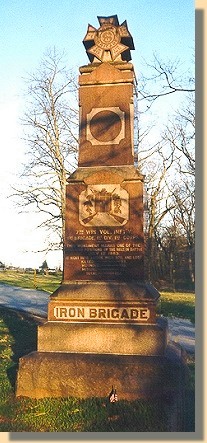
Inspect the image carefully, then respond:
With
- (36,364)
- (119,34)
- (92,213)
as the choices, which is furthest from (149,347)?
(119,34)

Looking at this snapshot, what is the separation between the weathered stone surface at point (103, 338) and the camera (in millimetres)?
7207

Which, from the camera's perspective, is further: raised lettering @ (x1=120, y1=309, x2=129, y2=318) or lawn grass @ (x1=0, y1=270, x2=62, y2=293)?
lawn grass @ (x1=0, y1=270, x2=62, y2=293)

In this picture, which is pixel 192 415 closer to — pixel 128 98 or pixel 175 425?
pixel 175 425

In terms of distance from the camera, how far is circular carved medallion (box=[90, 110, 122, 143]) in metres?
8.23

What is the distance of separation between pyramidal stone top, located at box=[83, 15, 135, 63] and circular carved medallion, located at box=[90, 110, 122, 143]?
1022 mm

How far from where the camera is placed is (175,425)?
21.0 ft

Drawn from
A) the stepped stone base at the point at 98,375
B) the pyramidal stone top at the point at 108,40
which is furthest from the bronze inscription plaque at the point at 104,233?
the pyramidal stone top at the point at 108,40

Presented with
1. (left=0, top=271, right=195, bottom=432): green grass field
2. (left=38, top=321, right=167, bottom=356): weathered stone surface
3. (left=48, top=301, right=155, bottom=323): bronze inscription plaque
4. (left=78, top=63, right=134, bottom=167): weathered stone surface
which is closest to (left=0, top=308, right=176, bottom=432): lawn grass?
(left=0, top=271, right=195, bottom=432): green grass field

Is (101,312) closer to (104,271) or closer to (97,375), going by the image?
(104,271)

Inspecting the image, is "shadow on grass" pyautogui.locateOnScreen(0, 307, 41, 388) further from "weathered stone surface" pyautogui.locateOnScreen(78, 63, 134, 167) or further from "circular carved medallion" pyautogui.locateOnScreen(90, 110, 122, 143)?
"circular carved medallion" pyautogui.locateOnScreen(90, 110, 122, 143)

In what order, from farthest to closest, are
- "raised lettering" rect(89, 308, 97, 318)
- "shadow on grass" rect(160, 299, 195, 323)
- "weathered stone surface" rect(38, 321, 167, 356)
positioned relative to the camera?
1. "shadow on grass" rect(160, 299, 195, 323)
2. "raised lettering" rect(89, 308, 97, 318)
3. "weathered stone surface" rect(38, 321, 167, 356)

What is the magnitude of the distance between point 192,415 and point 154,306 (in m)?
1.55

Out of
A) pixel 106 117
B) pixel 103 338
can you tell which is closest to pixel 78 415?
pixel 103 338

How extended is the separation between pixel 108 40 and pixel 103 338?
4.84 metres
